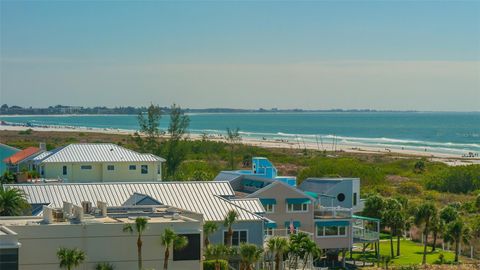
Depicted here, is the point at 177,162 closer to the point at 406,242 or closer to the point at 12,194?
the point at 406,242

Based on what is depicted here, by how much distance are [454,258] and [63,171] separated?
79.8ft

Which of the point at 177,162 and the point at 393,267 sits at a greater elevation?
the point at 177,162

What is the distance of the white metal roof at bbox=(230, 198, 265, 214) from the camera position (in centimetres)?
4191

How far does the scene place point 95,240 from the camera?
3012 centimetres

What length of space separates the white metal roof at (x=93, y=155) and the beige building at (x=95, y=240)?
2086cm

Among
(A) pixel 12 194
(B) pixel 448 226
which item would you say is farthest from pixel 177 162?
(A) pixel 12 194

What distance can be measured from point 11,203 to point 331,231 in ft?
59.8

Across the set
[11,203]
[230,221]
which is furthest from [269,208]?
[11,203]

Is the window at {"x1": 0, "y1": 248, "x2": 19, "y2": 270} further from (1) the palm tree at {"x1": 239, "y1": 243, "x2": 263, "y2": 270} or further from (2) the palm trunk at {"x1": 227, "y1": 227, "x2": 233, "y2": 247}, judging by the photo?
(2) the palm trunk at {"x1": 227, "y1": 227, "x2": 233, "y2": 247}

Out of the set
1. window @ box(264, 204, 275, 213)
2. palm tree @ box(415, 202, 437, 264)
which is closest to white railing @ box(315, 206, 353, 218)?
window @ box(264, 204, 275, 213)

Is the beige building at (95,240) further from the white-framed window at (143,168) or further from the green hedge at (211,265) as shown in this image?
the white-framed window at (143,168)

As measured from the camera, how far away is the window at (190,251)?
30969 mm

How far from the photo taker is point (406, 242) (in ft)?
179

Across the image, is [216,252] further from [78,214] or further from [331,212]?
[331,212]
